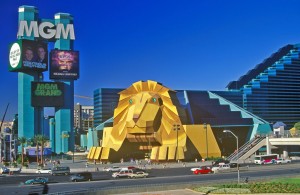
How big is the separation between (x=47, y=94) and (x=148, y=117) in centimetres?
6441

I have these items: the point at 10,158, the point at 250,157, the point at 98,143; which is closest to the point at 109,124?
the point at 98,143

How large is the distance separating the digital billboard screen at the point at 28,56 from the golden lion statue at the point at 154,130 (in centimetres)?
5841

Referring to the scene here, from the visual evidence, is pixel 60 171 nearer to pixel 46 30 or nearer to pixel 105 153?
pixel 105 153

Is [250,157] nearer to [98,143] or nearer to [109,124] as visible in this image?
[109,124]

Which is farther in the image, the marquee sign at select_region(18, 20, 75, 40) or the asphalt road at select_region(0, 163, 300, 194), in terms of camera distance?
the marquee sign at select_region(18, 20, 75, 40)

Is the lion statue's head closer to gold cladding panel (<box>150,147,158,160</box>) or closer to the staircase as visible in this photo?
gold cladding panel (<box>150,147,158,160</box>)

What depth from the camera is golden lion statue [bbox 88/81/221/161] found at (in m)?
106

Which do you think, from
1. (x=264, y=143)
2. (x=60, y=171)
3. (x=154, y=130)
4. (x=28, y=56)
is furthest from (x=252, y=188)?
(x=28, y=56)

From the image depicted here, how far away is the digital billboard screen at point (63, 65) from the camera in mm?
167375

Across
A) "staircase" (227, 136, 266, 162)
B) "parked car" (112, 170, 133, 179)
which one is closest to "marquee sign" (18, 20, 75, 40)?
"staircase" (227, 136, 266, 162)

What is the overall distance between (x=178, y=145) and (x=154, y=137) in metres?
7.37

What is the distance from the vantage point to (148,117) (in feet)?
355

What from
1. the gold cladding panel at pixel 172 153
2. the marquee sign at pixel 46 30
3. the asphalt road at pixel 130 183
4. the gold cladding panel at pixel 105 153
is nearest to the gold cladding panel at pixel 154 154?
the gold cladding panel at pixel 172 153

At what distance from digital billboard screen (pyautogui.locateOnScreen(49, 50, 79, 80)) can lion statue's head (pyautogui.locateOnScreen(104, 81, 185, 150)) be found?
2365 inches
